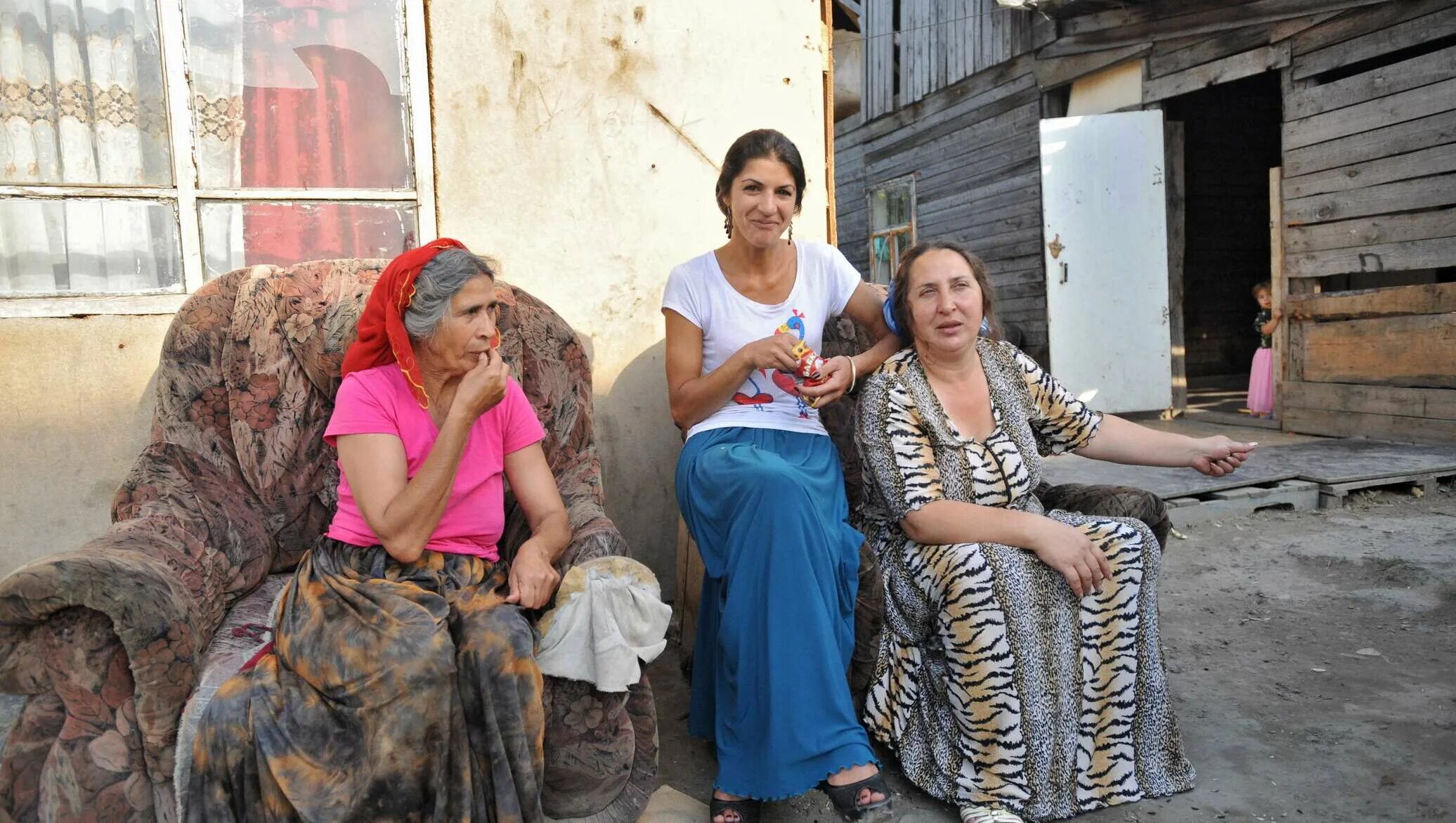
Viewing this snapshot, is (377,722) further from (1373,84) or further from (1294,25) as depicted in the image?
(1294,25)

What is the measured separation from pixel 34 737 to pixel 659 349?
2.41 meters

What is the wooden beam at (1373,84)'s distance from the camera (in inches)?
246

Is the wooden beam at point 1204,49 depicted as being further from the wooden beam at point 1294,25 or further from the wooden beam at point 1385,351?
the wooden beam at point 1385,351

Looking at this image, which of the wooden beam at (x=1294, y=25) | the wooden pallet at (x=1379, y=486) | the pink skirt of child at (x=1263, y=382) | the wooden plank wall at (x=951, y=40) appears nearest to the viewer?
the wooden pallet at (x=1379, y=486)

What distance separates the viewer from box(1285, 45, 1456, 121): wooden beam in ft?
20.5

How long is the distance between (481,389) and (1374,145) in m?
7.21

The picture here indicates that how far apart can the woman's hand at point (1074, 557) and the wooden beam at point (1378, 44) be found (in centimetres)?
609

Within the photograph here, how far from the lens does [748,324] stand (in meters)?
2.91

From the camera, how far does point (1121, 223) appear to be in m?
8.50

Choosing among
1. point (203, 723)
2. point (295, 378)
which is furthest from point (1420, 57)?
point (203, 723)

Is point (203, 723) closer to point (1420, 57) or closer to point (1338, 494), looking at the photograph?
point (1338, 494)

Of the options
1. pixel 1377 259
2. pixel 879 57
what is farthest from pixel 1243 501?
pixel 879 57

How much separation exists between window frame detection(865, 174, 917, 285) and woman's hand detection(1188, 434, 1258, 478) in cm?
870

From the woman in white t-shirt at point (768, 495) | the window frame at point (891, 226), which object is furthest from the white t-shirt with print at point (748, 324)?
the window frame at point (891, 226)
